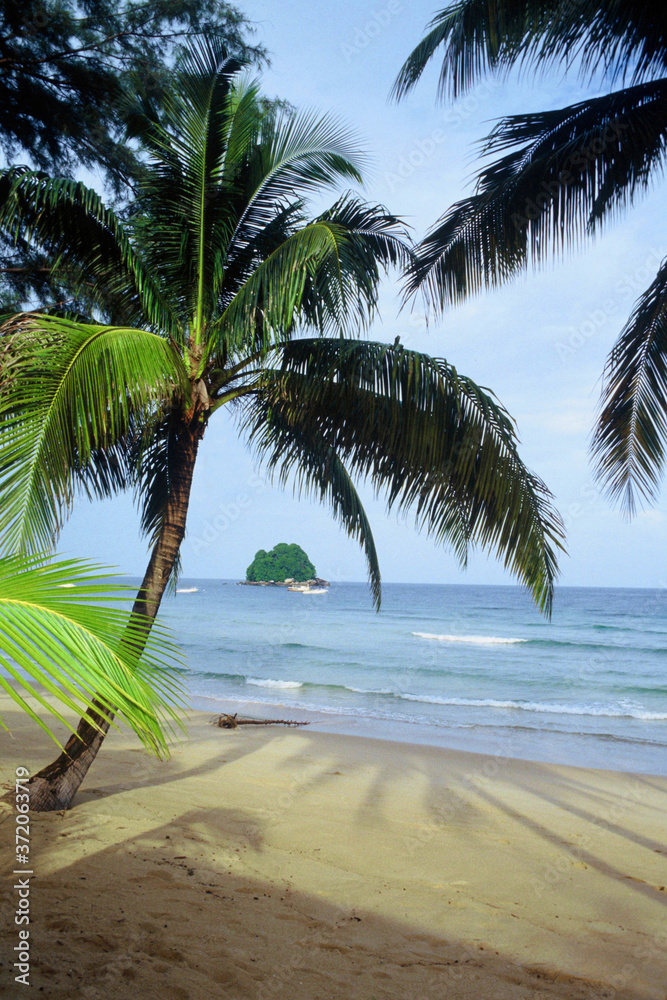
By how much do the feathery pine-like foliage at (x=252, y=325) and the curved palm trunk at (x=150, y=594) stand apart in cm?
6

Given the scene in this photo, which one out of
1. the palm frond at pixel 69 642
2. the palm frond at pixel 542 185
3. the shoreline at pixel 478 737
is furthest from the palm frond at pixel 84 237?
the shoreline at pixel 478 737

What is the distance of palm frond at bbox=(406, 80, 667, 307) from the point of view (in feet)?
16.1

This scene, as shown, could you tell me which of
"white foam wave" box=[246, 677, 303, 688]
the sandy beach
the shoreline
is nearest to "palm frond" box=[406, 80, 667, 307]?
the sandy beach

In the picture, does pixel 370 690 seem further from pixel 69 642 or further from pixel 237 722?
pixel 69 642

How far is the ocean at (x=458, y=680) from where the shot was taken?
1134cm

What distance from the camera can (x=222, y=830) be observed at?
16.1 ft

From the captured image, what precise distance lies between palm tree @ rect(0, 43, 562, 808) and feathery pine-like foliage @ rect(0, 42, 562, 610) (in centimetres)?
1

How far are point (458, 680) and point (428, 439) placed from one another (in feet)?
51.9

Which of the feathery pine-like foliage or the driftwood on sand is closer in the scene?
the feathery pine-like foliage

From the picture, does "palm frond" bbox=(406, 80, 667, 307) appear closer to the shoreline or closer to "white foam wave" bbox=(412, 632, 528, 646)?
the shoreline

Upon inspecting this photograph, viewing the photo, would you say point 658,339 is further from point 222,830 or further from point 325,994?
point 222,830

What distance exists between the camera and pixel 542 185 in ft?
17.0

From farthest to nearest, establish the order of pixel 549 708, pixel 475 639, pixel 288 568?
pixel 288 568
pixel 475 639
pixel 549 708

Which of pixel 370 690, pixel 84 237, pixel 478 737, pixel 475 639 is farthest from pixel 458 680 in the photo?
pixel 84 237
